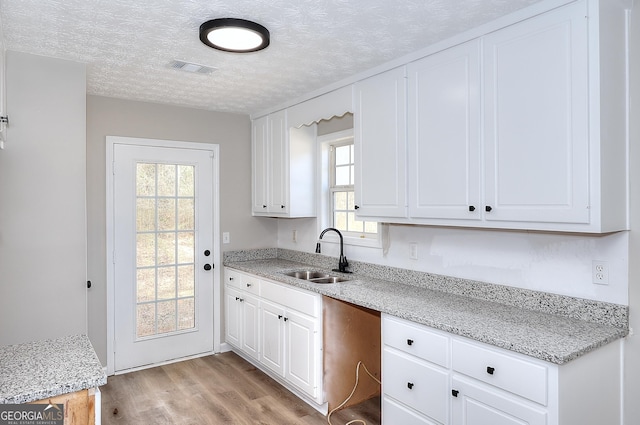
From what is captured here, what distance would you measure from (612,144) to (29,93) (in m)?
3.10

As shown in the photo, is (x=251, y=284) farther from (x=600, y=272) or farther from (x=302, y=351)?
(x=600, y=272)

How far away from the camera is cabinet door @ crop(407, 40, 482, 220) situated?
7.34 ft

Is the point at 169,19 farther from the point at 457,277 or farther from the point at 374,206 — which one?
the point at 457,277

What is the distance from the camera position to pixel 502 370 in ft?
5.93

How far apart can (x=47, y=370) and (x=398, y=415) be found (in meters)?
1.74

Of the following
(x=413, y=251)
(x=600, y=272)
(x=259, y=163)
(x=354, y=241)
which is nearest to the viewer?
(x=600, y=272)

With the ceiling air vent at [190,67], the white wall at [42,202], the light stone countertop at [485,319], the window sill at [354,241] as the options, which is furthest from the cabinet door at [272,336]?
the ceiling air vent at [190,67]

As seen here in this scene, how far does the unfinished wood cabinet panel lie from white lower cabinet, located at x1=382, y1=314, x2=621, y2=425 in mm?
596

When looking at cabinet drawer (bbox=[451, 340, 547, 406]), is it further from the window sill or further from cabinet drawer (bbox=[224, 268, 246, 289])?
Answer: cabinet drawer (bbox=[224, 268, 246, 289])

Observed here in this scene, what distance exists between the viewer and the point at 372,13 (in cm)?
206

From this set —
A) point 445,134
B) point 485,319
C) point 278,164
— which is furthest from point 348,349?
point 278,164

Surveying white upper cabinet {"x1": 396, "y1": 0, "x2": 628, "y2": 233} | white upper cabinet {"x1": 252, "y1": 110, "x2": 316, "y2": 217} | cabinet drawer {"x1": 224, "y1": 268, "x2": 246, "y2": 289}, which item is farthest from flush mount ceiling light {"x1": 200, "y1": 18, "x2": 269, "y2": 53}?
cabinet drawer {"x1": 224, "y1": 268, "x2": 246, "y2": 289}

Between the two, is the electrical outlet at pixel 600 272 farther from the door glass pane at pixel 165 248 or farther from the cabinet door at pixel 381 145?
the door glass pane at pixel 165 248

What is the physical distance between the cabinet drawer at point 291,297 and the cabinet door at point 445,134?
3.05ft
